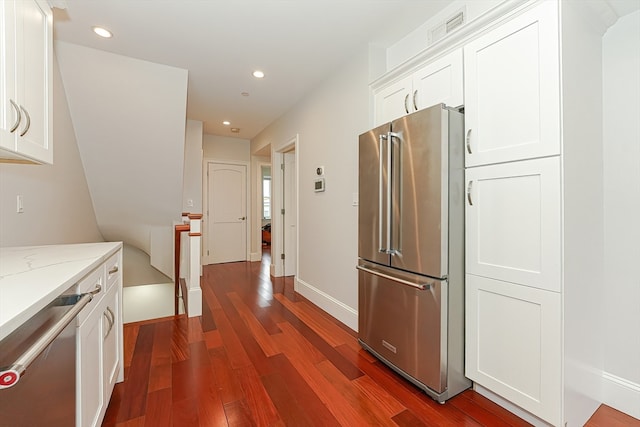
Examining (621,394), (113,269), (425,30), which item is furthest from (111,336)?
(425,30)

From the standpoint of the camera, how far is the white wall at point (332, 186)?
276 cm

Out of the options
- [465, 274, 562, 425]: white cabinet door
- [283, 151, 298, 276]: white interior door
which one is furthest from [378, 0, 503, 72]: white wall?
[283, 151, 298, 276]: white interior door

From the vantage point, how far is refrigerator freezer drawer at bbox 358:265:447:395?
5.60 feet

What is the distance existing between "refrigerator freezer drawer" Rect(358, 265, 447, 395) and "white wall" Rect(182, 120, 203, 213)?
3.75m

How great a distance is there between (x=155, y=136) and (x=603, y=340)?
435 cm

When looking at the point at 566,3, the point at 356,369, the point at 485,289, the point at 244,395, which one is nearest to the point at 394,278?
the point at 485,289

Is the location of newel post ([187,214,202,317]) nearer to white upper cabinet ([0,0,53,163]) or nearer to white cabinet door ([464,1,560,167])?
white upper cabinet ([0,0,53,163])

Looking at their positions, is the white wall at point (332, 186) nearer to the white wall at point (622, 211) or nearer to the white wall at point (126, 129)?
the white wall at point (126, 129)

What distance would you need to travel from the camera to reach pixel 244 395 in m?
1.79

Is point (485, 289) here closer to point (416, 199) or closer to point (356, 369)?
point (416, 199)

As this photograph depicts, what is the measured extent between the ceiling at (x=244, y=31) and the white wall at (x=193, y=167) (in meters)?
1.51

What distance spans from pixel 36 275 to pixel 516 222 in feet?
7.07

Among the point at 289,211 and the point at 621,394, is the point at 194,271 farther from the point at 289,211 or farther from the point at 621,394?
the point at 621,394

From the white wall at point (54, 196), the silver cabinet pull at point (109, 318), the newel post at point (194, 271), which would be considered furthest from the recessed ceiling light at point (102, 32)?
the silver cabinet pull at point (109, 318)
